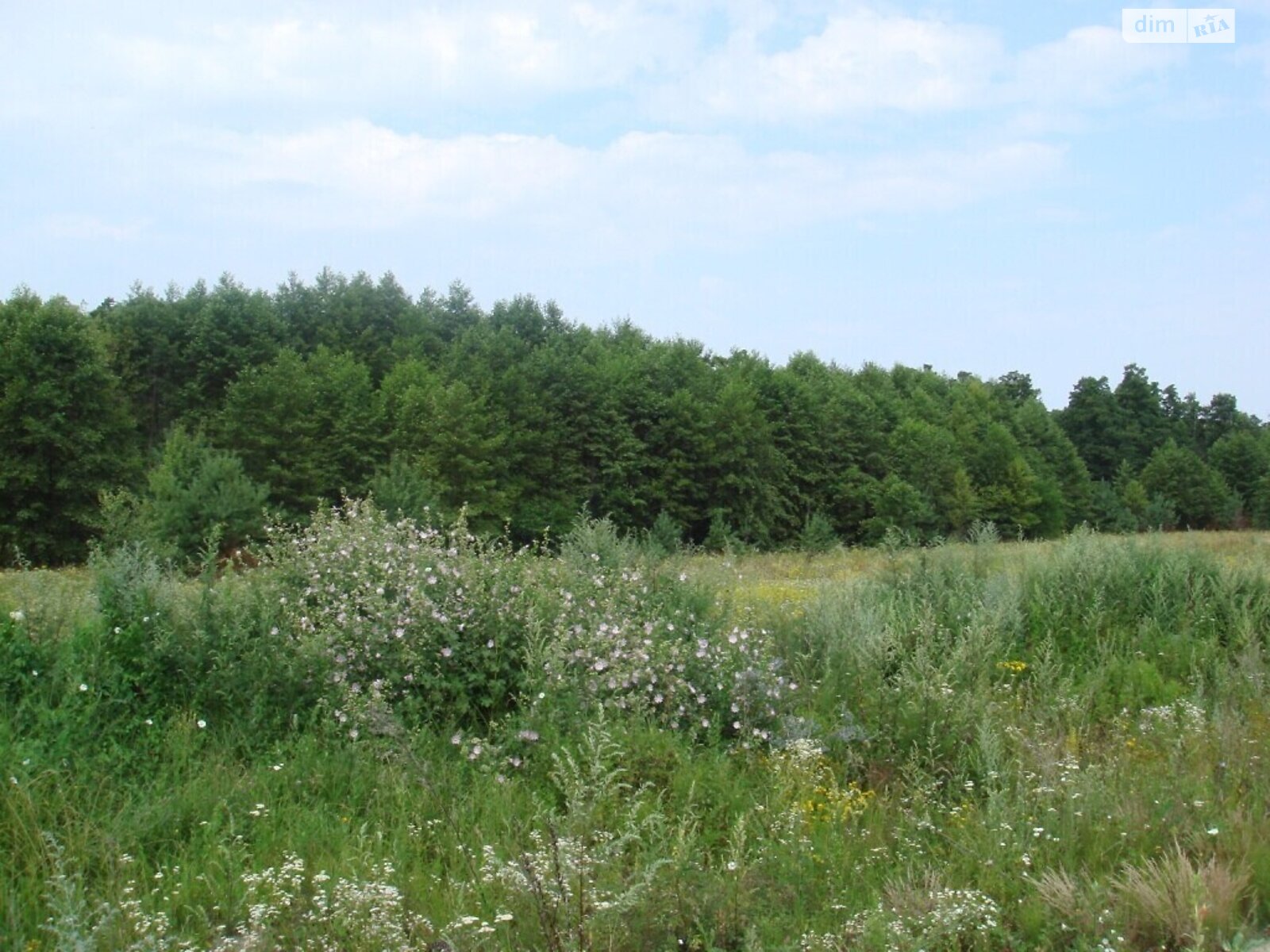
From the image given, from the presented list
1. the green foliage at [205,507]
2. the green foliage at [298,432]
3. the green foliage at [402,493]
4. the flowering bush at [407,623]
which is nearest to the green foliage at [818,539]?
the green foliage at [402,493]

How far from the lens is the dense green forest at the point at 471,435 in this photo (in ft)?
142

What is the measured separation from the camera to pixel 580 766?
18.8 feet

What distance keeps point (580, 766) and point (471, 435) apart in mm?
47265

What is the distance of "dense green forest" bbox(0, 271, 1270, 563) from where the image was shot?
4338 centimetres

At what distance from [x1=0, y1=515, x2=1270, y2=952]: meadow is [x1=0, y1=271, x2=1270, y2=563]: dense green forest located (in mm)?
18904

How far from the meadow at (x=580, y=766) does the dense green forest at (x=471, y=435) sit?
18904mm

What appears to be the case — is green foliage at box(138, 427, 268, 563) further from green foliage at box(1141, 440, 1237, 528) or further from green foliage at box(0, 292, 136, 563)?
green foliage at box(1141, 440, 1237, 528)

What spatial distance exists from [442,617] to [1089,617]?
20.8ft

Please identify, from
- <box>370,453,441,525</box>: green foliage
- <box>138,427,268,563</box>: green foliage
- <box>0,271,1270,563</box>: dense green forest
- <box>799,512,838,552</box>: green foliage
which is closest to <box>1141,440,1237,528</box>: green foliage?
<box>0,271,1270,563</box>: dense green forest

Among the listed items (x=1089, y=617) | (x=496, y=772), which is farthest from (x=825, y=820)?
(x=1089, y=617)

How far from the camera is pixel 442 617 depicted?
22.7 feet

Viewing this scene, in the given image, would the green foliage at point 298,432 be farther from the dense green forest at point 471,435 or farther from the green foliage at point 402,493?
the green foliage at point 402,493

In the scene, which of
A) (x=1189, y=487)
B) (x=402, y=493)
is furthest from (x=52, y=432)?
(x=1189, y=487)

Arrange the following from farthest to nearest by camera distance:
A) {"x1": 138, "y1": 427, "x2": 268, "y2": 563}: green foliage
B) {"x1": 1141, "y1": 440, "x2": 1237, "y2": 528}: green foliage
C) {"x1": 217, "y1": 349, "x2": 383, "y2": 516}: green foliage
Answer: {"x1": 1141, "y1": 440, "x2": 1237, "y2": 528}: green foliage → {"x1": 217, "y1": 349, "x2": 383, "y2": 516}: green foliage → {"x1": 138, "y1": 427, "x2": 268, "y2": 563}: green foliage
